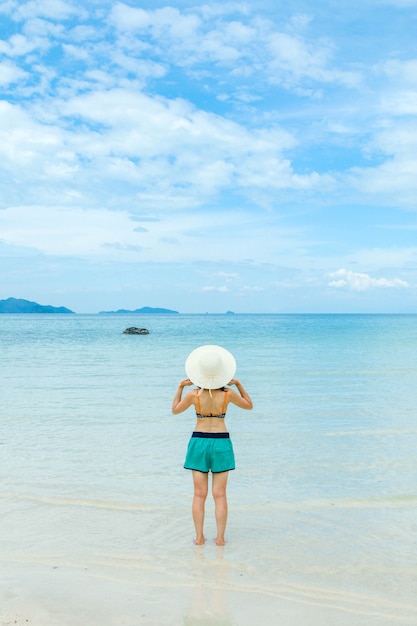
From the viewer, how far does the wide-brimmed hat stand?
5781 mm

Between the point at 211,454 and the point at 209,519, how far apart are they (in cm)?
142

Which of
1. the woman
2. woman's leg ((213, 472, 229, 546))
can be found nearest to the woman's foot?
the woman

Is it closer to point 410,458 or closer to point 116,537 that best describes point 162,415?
point 410,458

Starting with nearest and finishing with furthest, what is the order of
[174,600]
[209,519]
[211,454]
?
1. [174,600]
2. [211,454]
3. [209,519]

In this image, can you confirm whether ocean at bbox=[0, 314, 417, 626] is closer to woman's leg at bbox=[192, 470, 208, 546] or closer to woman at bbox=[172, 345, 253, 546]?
woman's leg at bbox=[192, 470, 208, 546]

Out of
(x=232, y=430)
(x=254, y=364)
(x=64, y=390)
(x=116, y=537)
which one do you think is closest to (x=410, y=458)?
Result: (x=232, y=430)

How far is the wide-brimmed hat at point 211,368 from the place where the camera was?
19.0 feet

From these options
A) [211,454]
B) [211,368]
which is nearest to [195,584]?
[211,454]

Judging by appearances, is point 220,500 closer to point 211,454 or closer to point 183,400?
point 211,454

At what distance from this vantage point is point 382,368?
2438 centimetres

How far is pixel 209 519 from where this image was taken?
6918 millimetres

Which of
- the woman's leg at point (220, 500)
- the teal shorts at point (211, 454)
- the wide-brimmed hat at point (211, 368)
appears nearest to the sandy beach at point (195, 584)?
the woman's leg at point (220, 500)

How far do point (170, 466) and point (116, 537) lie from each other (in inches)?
115

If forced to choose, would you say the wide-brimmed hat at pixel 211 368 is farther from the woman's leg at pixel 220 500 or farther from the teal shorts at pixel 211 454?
the woman's leg at pixel 220 500
